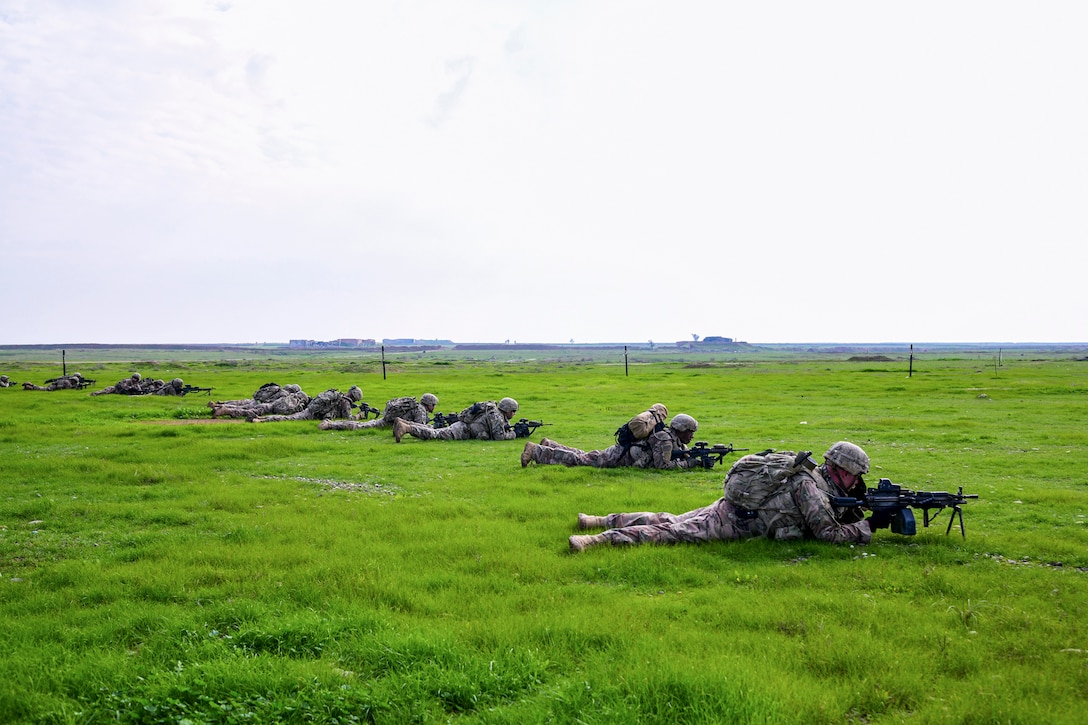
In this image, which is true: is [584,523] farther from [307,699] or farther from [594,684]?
[307,699]

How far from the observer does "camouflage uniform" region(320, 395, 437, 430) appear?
25750 millimetres

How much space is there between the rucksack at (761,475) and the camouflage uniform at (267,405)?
984 inches

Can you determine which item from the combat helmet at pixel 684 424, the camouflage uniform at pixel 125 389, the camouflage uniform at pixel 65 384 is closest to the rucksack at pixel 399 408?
the combat helmet at pixel 684 424

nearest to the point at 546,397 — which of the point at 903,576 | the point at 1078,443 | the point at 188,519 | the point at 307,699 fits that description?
the point at 1078,443

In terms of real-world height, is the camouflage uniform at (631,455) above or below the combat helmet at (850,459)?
below

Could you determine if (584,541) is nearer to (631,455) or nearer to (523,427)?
(631,455)

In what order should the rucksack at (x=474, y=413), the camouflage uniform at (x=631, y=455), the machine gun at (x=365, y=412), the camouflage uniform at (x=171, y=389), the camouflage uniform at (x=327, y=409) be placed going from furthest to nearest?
the camouflage uniform at (x=171, y=389) → the camouflage uniform at (x=327, y=409) → the machine gun at (x=365, y=412) → the rucksack at (x=474, y=413) → the camouflage uniform at (x=631, y=455)

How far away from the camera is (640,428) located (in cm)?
1734

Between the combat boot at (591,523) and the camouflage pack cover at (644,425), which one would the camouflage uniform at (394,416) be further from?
the combat boot at (591,523)

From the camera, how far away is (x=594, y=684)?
601 centimetres

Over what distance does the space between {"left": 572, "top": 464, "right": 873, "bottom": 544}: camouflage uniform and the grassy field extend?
0.92 ft

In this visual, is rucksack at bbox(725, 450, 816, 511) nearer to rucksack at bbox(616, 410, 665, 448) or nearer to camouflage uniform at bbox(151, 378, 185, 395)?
rucksack at bbox(616, 410, 665, 448)

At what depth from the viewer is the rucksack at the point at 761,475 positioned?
1025 centimetres

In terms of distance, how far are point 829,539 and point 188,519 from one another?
11.1 meters
